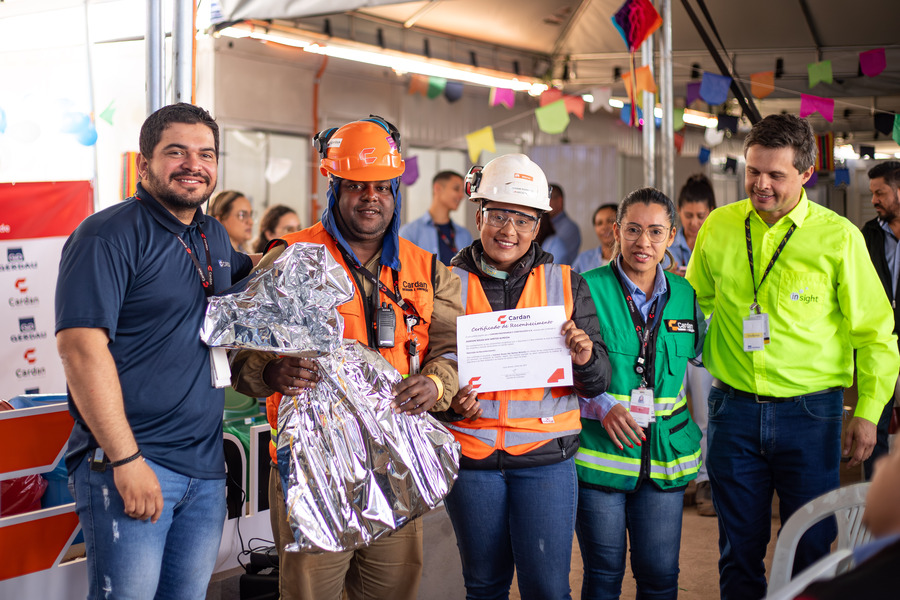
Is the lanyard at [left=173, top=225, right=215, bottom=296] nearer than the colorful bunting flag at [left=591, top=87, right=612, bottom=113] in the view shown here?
Yes

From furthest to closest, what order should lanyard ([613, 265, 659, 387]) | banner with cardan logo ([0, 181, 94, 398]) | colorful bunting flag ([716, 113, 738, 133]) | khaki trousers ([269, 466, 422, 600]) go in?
colorful bunting flag ([716, 113, 738, 133]) → banner with cardan logo ([0, 181, 94, 398]) → lanyard ([613, 265, 659, 387]) → khaki trousers ([269, 466, 422, 600])

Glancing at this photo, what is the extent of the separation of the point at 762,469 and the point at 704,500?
2.56 meters

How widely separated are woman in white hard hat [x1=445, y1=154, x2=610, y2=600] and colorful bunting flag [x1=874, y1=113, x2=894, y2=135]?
4.81 metres

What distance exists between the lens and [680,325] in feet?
8.32

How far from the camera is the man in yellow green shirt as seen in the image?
2.58 metres

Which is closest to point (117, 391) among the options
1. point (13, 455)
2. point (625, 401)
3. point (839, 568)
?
point (13, 455)

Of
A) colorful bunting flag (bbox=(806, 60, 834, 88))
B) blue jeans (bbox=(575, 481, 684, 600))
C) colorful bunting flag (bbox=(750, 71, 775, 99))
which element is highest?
colorful bunting flag (bbox=(806, 60, 834, 88))

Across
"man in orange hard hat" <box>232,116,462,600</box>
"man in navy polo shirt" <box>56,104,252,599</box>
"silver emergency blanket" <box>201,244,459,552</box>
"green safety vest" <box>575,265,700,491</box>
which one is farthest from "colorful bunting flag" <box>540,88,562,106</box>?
"silver emergency blanket" <box>201,244,459,552</box>

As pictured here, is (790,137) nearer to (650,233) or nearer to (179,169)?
(650,233)

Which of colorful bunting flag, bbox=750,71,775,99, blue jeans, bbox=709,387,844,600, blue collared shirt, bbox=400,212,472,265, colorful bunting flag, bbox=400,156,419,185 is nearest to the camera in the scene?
blue jeans, bbox=709,387,844,600

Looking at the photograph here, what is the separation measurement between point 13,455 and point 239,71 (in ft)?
20.9

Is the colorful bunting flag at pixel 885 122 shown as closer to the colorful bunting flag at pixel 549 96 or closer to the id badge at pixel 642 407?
the colorful bunting flag at pixel 549 96

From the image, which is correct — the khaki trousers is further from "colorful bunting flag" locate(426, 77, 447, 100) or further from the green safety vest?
"colorful bunting flag" locate(426, 77, 447, 100)

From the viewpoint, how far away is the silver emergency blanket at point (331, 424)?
1.90 meters
